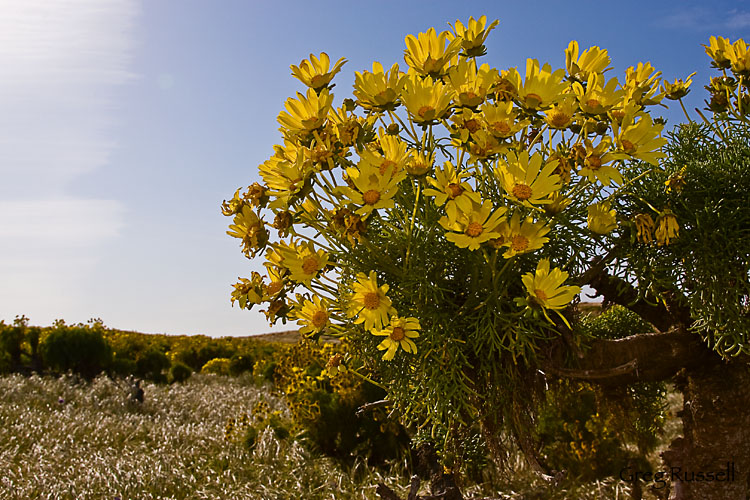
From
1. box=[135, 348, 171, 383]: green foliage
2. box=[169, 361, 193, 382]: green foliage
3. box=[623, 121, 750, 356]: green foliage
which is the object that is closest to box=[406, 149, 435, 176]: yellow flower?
box=[623, 121, 750, 356]: green foliage

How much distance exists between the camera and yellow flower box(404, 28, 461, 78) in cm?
142

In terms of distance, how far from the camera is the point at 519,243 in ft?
4.03

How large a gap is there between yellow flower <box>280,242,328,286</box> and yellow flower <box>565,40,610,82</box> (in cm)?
89

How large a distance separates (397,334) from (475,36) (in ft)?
2.73

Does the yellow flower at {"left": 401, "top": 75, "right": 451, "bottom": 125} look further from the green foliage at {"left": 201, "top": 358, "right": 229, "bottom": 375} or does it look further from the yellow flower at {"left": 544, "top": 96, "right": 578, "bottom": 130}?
the green foliage at {"left": 201, "top": 358, "right": 229, "bottom": 375}

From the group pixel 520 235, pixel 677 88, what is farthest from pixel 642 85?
pixel 520 235

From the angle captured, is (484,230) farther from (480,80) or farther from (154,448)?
(154,448)

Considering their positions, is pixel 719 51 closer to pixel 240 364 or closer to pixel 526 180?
pixel 526 180

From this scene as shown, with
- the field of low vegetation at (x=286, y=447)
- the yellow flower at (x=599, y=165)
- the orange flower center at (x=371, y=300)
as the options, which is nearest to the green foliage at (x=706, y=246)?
the yellow flower at (x=599, y=165)

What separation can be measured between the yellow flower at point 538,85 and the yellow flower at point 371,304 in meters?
0.58

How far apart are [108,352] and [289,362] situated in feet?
16.5

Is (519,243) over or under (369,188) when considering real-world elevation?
under

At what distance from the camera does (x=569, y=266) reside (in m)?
1.58

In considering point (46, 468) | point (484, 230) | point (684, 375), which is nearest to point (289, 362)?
point (46, 468)
